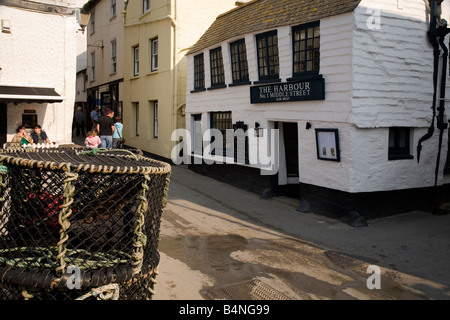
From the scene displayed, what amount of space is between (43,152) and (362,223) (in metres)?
7.12

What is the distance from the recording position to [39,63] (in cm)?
1423

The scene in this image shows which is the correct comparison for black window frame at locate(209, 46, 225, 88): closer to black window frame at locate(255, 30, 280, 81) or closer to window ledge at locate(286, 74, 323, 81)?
black window frame at locate(255, 30, 280, 81)

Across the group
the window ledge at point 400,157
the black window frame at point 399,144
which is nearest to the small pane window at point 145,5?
the black window frame at point 399,144

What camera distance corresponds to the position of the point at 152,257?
398 centimetres

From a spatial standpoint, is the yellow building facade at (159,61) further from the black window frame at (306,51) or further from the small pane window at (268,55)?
the black window frame at (306,51)

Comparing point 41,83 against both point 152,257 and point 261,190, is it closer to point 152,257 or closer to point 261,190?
point 261,190

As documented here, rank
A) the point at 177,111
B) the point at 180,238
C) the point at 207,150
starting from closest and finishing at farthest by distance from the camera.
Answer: the point at 180,238
the point at 207,150
the point at 177,111

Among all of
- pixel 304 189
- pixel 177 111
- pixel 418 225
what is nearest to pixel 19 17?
pixel 177 111

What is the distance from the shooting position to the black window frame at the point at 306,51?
10375 mm

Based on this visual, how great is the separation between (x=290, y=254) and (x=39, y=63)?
37.1 feet

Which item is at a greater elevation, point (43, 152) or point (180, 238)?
point (43, 152)

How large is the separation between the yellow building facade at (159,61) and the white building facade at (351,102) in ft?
18.7

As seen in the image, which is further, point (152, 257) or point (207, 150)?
point (207, 150)

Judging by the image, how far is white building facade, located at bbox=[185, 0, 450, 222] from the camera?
372 inches
